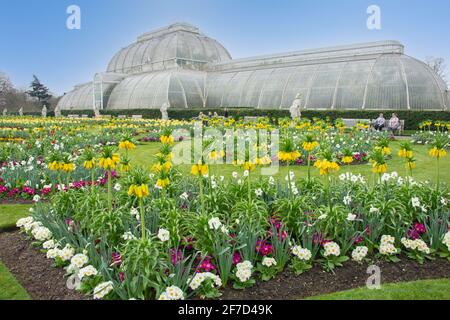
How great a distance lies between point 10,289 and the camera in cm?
377

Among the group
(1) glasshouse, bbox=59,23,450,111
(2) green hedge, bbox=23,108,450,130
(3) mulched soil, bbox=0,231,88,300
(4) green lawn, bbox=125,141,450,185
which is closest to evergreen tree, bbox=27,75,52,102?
(1) glasshouse, bbox=59,23,450,111

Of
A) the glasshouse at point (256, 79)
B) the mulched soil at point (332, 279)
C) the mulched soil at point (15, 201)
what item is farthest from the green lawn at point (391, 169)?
the glasshouse at point (256, 79)

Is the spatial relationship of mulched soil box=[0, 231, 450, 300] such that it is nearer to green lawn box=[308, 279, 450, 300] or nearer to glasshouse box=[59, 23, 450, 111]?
green lawn box=[308, 279, 450, 300]

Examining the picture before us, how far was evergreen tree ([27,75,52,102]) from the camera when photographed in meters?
63.0

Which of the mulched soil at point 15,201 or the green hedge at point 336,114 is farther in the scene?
the green hedge at point 336,114

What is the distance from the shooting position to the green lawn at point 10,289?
3629mm

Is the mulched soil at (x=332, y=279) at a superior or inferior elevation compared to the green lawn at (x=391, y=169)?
inferior

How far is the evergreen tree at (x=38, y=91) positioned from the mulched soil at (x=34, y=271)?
6582 centimetres

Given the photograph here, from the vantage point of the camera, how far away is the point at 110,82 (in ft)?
135

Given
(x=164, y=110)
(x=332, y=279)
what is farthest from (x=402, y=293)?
(x=164, y=110)

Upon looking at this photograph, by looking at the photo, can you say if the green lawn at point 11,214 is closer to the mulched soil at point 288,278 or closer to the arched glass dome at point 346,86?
the mulched soil at point 288,278

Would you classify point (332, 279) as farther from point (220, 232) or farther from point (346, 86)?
point (346, 86)

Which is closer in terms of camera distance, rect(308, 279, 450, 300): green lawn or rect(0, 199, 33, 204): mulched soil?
rect(308, 279, 450, 300): green lawn
